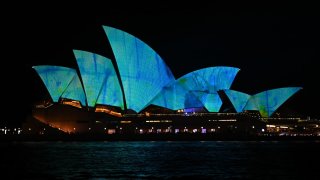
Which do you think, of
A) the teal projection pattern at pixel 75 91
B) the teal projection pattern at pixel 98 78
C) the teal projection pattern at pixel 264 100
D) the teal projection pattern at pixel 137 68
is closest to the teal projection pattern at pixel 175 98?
the teal projection pattern at pixel 137 68

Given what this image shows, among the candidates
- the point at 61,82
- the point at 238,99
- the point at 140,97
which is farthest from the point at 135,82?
the point at 238,99

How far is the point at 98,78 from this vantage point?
63344 mm

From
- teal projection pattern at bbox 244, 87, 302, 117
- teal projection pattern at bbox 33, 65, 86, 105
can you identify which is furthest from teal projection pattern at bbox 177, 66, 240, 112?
teal projection pattern at bbox 33, 65, 86, 105

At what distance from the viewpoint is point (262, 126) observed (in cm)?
7544

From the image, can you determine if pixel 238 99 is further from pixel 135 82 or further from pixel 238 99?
pixel 135 82

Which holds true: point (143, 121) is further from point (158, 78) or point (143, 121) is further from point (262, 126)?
point (262, 126)

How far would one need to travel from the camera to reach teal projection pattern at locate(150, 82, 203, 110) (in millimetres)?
67188

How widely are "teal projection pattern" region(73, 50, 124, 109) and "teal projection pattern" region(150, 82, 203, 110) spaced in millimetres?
5118

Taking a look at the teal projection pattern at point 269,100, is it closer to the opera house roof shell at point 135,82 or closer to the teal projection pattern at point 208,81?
→ the opera house roof shell at point 135,82

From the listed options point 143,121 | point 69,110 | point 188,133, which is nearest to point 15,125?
point 69,110

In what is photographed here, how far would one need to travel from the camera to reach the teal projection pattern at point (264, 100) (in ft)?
237

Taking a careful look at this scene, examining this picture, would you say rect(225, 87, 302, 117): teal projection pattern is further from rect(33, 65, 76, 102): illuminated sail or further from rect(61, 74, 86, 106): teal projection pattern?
rect(33, 65, 76, 102): illuminated sail

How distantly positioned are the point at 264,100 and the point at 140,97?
18962 millimetres

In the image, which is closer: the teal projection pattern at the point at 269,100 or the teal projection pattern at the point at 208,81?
the teal projection pattern at the point at 208,81
